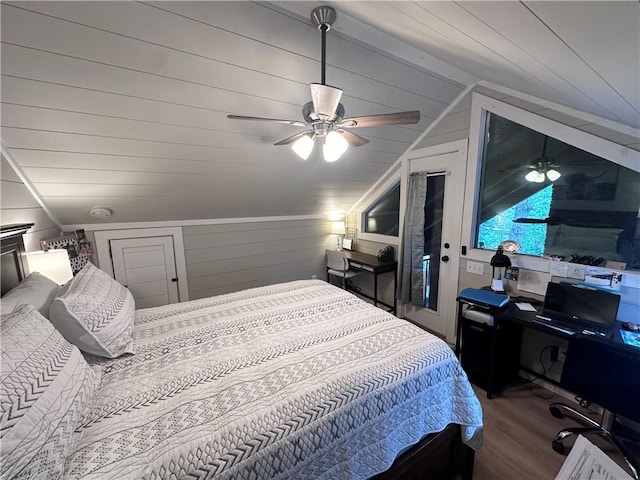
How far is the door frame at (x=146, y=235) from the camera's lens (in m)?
2.73

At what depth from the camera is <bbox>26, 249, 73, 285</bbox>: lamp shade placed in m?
1.72

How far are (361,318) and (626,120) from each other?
1.94 meters

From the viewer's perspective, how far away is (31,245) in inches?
78.3

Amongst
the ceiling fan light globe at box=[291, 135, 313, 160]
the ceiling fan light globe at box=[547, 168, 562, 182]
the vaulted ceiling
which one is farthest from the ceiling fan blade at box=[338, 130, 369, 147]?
the ceiling fan light globe at box=[547, 168, 562, 182]

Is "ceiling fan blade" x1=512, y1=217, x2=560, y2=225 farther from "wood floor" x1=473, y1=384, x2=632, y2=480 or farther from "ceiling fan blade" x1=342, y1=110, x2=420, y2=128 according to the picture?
"ceiling fan blade" x1=342, y1=110, x2=420, y2=128

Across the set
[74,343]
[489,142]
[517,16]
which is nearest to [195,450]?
[74,343]

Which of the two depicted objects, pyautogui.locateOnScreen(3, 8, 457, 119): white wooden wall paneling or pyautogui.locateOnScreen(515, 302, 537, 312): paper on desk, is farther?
pyautogui.locateOnScreen(515, 302, 537, 312): paper on desk

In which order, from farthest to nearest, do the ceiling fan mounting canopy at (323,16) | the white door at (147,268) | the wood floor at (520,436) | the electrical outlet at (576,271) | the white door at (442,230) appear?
the white door at (147,268) → the white door at (442,230) → the electrical outlet at (576,271) → the wood floor at (520,436) → the ceiling fan mounting canopy at (323,16)

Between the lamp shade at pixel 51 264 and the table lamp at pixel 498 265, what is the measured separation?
10.5 feet

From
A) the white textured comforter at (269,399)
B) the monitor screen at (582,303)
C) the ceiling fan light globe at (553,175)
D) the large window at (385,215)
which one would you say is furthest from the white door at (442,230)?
the white textured comforter at (269,399)

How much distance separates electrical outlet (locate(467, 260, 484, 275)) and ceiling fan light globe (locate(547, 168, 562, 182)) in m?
0.88

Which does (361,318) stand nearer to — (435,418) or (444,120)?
(435,418)

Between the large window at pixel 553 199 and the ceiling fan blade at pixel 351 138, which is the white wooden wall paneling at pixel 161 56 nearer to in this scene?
the ceiling fan blade at pixel 351 138

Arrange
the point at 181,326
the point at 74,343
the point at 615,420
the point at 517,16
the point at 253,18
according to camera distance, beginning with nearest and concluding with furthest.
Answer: the point at 517,16, the point at 74,343, the point at 253,18, the point at 181,326, the point at 615,420
